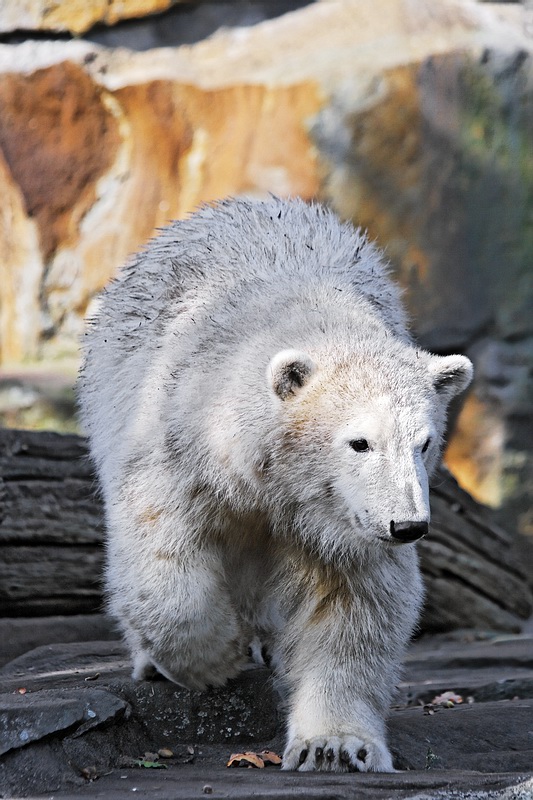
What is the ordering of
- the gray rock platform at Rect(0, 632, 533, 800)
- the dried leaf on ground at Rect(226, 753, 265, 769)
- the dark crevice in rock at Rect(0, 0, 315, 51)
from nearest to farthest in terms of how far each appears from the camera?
the gray rock platform at Rect(0, 632, 533, 800) < the dried leaf on ground at Rect(226, 753, 265, 769) < the dark crevice in rock at Rect(0, 0, 315, 51)

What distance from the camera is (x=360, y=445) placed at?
3.63m

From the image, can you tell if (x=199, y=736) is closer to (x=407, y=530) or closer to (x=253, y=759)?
(x=253, y=759)

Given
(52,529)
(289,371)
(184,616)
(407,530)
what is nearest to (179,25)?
(52,529)

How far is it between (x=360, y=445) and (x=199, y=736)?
4.64ft

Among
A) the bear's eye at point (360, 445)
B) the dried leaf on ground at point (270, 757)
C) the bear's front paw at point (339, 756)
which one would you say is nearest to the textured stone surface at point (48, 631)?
the dried leaf on ground at point (270, 757)

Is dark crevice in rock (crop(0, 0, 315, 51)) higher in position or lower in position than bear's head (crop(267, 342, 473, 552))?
lower

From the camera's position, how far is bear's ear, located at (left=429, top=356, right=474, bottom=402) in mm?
3977

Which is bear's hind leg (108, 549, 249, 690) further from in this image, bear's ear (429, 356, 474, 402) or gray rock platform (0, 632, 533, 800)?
bear's ear (429, 356, 474, 402)

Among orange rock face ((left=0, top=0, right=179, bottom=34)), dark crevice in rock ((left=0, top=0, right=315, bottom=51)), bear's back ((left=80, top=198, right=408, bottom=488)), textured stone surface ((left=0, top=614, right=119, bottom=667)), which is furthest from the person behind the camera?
dark crevice in rock ((left=0, top=0, right=315, bottom=51))

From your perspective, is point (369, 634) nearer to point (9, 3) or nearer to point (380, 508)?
point (380, 508)

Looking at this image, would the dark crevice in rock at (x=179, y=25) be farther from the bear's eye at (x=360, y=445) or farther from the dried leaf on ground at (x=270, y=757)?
the dried leaf on ground at (x=270, y=757)

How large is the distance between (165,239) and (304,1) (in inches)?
202

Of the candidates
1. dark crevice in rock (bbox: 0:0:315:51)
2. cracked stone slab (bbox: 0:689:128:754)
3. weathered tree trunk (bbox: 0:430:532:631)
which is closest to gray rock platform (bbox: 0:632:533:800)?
cracked stone slab (bbox: 0:689:128:754)

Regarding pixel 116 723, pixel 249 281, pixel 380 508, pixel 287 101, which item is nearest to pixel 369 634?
pixel 380 508
